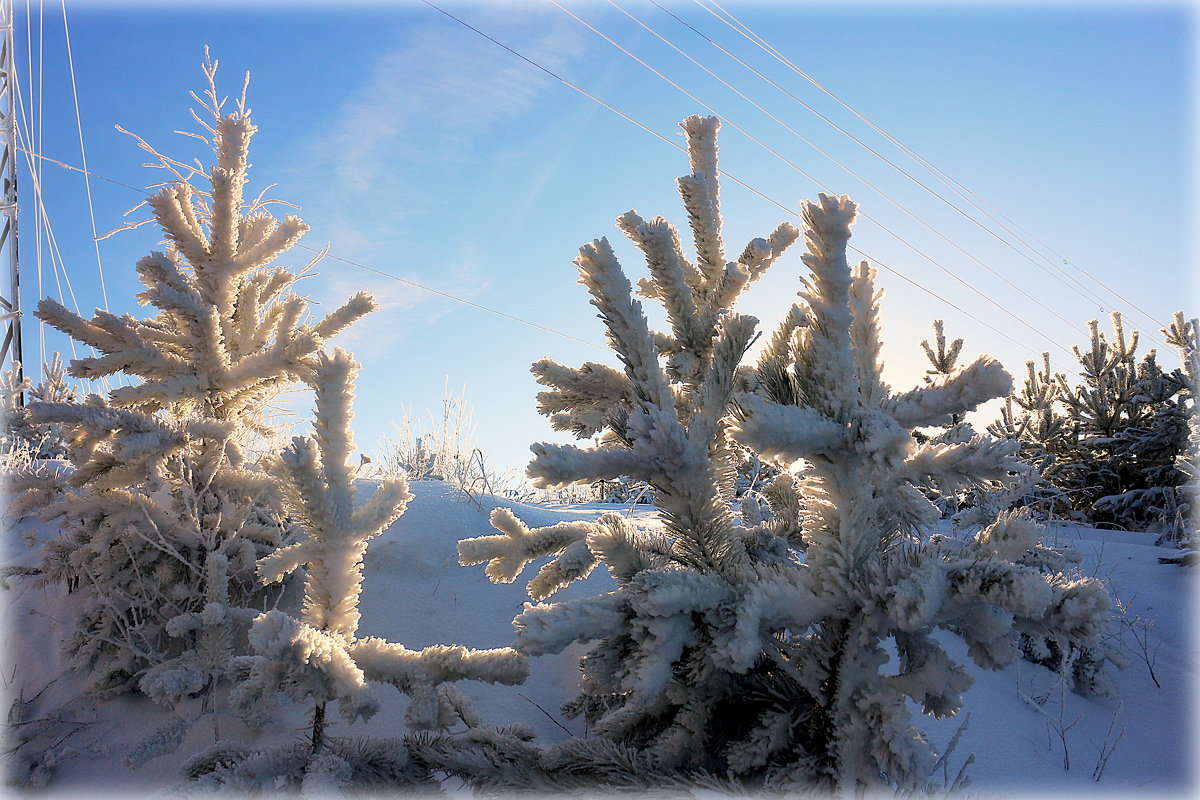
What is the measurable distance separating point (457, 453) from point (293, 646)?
4719 millimetres

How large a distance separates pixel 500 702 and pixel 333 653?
1.01 metres

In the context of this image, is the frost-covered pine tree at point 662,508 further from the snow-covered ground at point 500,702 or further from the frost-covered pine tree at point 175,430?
the frost-covered pine tree at point 175,430

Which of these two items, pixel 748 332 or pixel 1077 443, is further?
pixel 1077 443

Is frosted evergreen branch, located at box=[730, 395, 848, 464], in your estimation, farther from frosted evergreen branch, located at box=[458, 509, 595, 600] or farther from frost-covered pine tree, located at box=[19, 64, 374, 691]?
frost-covered pine tree, located at box=[19, 64, 374, 691]

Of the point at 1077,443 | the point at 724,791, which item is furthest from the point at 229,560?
the point at 1077,443

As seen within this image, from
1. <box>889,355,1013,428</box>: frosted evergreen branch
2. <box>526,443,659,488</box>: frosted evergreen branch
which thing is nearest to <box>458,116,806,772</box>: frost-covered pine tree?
<box>526,443,659,488</box>: frosted evergreen branch

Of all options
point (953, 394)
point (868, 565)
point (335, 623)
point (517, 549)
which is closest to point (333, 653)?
point (335, 623)

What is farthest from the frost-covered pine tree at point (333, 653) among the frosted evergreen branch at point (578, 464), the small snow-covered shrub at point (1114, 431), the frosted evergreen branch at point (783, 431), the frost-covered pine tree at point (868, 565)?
the small snow-covered shrub at point (1114, 431)

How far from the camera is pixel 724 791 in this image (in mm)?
1326

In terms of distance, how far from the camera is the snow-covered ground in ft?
7.10

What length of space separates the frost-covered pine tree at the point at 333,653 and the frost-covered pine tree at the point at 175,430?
50.9 inches

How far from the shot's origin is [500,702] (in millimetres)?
2412

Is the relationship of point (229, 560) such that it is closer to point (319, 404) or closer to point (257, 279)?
point (257, 279)

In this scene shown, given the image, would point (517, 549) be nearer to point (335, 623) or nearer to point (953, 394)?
point (335, 623)
